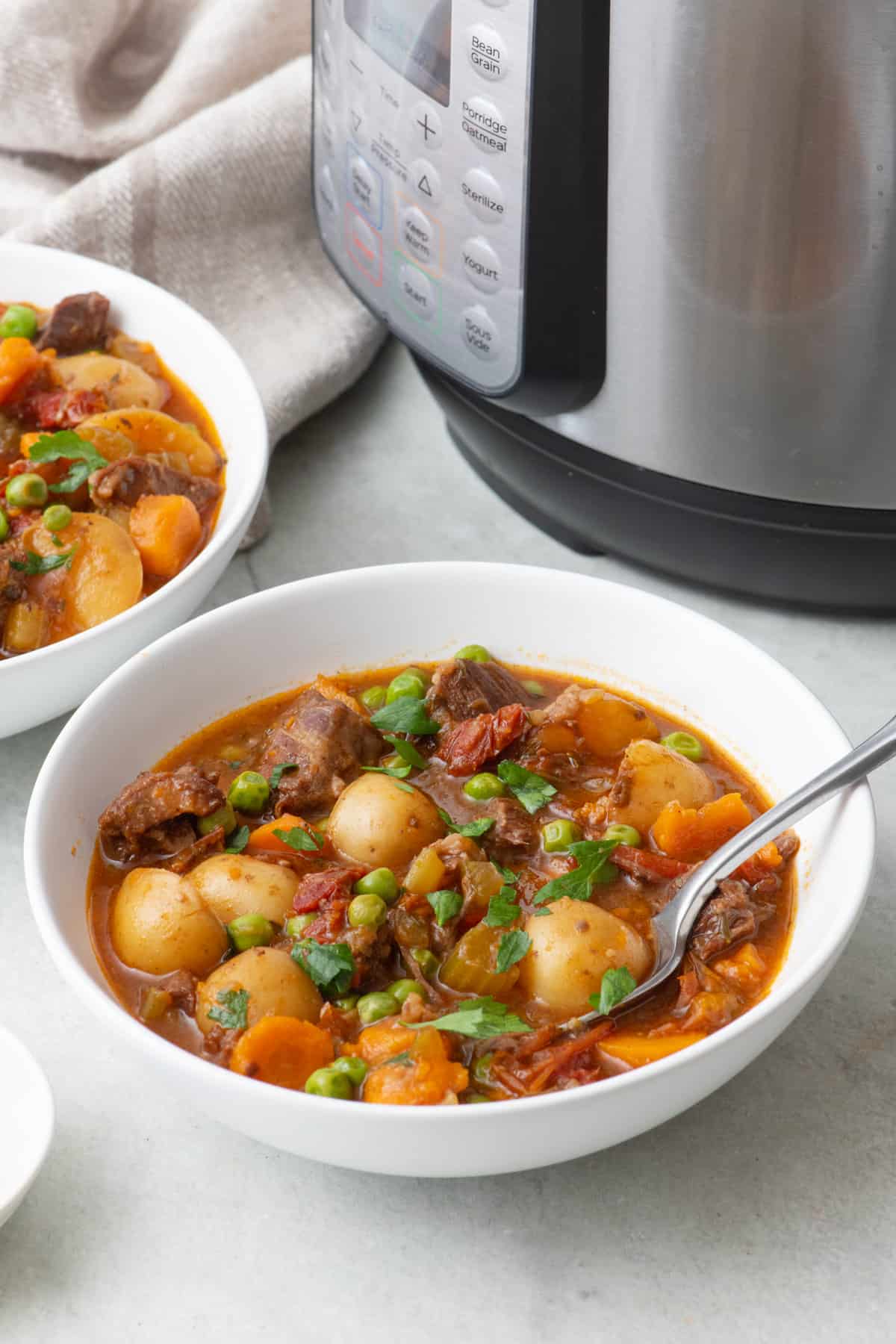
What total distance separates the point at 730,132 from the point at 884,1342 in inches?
46.5

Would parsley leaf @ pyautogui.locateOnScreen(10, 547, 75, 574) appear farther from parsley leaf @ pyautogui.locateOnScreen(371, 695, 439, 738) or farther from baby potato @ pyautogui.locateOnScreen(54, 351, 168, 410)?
parsley leaf @ pyautogui.locateOnScreen(371, 695, 439, 738)

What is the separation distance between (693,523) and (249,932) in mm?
819

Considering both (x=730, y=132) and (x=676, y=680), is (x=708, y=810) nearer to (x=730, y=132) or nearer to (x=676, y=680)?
(x=676, y=680)

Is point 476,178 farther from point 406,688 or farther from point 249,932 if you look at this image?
point 249,932

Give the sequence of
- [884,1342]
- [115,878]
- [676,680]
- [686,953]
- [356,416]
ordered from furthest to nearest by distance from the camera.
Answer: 1. [356,416]
2. [676,680]
3. [115,878]
4. [686,953]
5. [884,1342]

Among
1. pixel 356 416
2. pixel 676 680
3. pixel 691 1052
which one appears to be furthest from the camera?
pixel 356 416

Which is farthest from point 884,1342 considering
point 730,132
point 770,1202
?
point 730,132

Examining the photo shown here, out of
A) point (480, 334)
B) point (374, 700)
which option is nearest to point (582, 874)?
point (374, 700)

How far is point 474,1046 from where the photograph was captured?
1.46 m

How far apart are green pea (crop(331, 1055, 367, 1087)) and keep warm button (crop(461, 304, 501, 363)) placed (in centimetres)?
92

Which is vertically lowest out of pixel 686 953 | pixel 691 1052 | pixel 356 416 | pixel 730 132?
pixel 356 416

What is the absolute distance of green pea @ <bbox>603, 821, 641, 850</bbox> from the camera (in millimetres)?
1659

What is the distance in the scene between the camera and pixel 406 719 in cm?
181

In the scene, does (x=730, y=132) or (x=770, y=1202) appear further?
(x=730, y=132)
